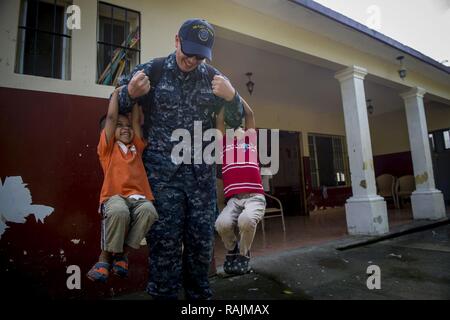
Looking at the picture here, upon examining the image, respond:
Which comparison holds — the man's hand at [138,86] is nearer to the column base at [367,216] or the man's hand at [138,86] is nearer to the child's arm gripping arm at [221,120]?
the child's arm gripping arm at [221,120]

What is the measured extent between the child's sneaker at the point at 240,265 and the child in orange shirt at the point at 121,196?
416mm

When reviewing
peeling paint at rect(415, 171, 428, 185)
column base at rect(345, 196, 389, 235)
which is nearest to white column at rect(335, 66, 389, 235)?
column base at rect(345, 196, 389, 235)

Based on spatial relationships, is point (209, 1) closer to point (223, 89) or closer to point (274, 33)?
point (274, 33)

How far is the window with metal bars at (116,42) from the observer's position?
331 centimetres

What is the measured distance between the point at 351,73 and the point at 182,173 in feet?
17.3

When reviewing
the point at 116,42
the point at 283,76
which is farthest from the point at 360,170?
the point at 116,42

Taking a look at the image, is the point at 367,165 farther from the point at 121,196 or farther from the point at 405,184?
the point at 405,184

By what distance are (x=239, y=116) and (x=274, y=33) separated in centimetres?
354

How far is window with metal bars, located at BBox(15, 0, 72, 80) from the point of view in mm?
2949

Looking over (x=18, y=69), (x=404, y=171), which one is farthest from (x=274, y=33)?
(x=404, y=171)

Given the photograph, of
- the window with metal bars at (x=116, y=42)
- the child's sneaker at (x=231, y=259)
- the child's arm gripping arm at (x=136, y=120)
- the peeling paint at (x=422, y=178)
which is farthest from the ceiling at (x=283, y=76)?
the child's sneaker at (x=231, y=259)

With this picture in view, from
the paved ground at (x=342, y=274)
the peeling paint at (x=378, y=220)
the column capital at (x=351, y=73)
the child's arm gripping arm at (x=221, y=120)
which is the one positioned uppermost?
the column capital at (x=351, y=73)

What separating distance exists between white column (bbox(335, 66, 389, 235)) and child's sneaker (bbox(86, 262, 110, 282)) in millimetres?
5217

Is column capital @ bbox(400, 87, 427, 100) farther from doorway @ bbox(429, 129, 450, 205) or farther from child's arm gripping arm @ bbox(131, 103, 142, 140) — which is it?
child's arm gripping arm @ bbox(131, 103, 142, 140)
